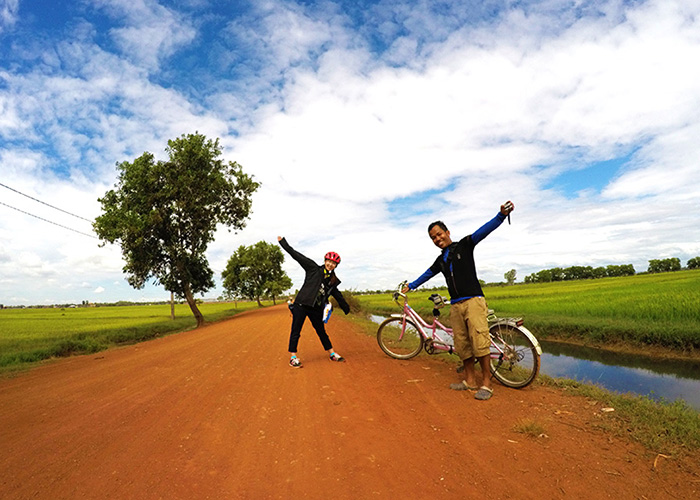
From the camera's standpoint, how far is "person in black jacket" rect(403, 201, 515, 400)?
475 centimetres

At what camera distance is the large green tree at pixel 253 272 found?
2044 inches

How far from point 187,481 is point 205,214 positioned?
78.3ft

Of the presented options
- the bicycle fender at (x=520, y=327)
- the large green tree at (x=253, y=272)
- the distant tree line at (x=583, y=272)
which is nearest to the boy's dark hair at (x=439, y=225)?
the bicycle fender at (x=520, y=327)

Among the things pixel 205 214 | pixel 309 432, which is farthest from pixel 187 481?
pixel 205 214

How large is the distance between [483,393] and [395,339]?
3.20 meters

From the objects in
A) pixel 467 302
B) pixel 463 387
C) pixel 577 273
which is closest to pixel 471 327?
pixel 467 302

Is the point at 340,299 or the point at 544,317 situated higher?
the point at 340,299

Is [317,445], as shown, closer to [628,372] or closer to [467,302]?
[467,302]

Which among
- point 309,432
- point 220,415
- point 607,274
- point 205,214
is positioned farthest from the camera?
point 607,274

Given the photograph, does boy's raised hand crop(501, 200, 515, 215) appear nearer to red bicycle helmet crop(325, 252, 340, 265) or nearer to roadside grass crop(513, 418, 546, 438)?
roadside grass crop(513, 418, 546, 438)

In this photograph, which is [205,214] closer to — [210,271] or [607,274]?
[210,271]

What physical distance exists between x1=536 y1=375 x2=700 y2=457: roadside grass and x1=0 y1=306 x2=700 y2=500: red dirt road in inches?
6.8

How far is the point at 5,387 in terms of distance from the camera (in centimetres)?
702

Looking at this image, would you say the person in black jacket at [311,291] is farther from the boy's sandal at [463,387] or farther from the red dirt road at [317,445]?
the boy's sandal at [463,387]
